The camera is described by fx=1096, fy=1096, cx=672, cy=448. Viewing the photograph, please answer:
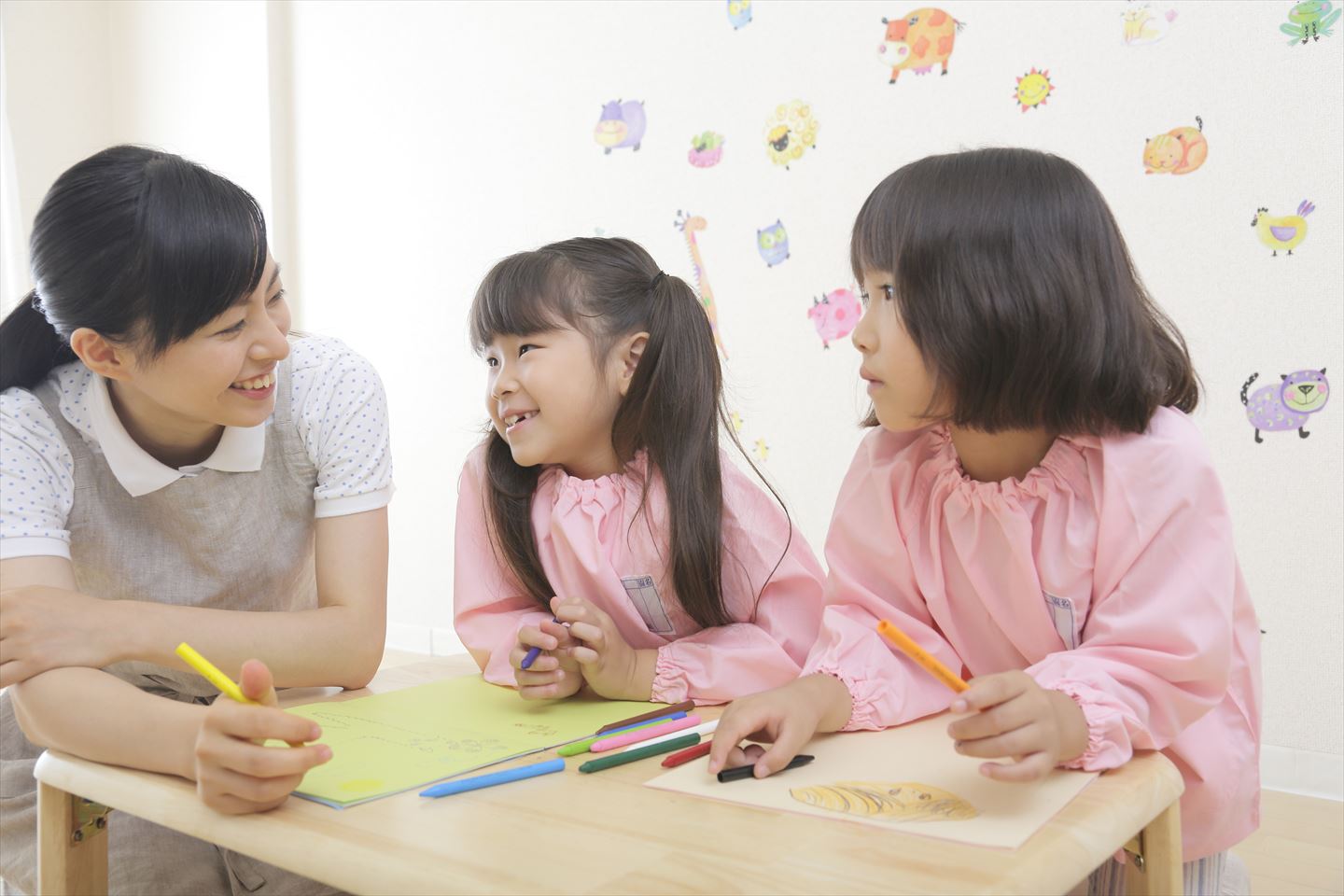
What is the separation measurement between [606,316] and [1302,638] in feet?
5.23

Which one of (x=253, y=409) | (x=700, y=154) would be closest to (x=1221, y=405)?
(x=700, y=154)

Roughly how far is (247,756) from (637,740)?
0.26m

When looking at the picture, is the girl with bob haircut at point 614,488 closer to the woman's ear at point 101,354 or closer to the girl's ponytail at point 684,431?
the girl's ponytail at point 684,431

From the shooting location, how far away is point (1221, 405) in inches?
82.6

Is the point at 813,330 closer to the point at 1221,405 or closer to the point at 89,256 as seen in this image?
the point at 1221,405

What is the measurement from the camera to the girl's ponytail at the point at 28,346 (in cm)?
101

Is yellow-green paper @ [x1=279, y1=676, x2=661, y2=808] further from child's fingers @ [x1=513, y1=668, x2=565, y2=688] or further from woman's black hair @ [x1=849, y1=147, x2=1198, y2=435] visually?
woman's black hair @ [x1=849, y1=147, x2=1198, y2=435]

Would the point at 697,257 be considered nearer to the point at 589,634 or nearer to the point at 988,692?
the point at 589,634

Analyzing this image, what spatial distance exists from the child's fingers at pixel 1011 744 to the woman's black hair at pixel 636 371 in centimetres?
45

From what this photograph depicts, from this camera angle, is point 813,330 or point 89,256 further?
point 813,330

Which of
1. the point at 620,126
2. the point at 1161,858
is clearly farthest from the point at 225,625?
the point at 620,126

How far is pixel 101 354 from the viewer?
97 centimetres

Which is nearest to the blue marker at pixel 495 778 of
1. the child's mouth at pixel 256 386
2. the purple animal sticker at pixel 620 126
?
the child's mouth at pixel 256 386

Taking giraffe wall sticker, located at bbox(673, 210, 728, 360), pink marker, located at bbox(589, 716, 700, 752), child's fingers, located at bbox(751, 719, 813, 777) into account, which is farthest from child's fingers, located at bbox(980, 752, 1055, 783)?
giraffe wall sticker, located at bbox(673, 210, 728, 360)
